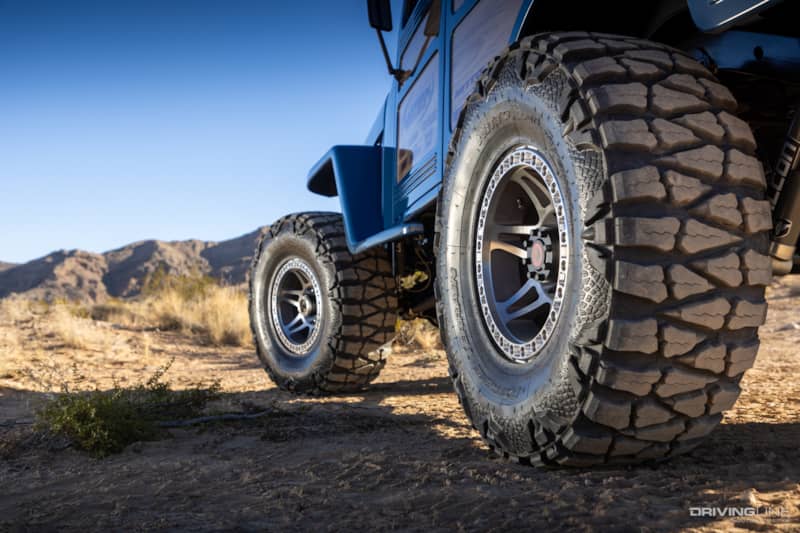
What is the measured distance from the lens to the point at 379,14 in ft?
13.3

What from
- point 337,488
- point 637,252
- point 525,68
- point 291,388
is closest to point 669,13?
point 525,68

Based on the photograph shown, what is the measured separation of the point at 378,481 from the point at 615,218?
3.52 feet

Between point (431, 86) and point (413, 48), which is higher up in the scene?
point (413, 48)

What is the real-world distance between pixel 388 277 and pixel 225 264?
46429mm

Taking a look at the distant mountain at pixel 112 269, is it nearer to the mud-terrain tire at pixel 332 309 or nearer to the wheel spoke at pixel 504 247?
the mud-terrain tire at pixel 332 309

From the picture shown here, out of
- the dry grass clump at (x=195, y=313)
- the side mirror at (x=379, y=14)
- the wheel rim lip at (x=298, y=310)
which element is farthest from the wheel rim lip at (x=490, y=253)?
the dry grass clump at (x=195, y=313)

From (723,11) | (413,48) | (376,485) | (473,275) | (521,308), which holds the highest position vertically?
(413,48)

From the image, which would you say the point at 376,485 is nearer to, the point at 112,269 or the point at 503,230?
the point at 503,230

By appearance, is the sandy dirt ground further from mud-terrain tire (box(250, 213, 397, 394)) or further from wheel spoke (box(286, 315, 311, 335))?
wheel spoke (box(286, 315, 311, 335))

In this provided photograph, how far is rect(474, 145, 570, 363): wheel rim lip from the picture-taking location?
7.01 feet

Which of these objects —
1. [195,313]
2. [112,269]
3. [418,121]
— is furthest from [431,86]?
[112,269]

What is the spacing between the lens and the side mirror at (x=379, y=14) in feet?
13.3

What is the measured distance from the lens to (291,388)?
5102 millimetres
